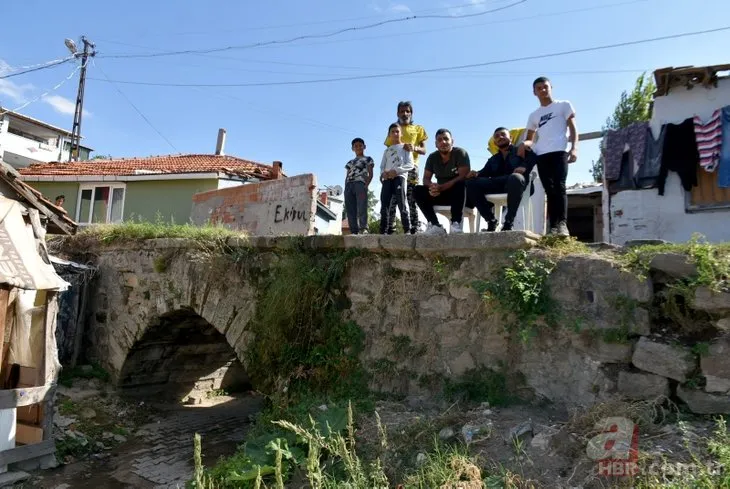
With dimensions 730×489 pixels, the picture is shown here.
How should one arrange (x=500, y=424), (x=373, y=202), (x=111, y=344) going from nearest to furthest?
(x=500, y=424) → (x=111, y=344) → (x=373, y=202)

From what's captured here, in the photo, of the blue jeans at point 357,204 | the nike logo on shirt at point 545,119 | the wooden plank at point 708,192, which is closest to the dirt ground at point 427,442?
the blue jeans at point 357,204

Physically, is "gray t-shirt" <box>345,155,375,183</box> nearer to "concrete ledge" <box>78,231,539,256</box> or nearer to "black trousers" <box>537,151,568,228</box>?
"concrete ledge" <box>78,231,539,256</box>

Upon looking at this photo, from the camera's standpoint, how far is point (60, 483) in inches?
227

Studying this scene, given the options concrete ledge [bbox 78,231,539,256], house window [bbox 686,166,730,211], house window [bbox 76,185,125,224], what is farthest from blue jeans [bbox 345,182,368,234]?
house window [bbox 76,185,125,224]

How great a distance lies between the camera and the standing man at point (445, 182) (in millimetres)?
5199

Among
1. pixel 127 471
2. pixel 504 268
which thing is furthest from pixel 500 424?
pixel 127 471

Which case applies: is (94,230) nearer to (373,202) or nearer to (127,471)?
(127,471)

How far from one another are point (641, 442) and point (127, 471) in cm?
584

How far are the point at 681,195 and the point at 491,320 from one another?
4.68 metres

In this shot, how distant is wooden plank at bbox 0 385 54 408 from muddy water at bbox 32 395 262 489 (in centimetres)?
90

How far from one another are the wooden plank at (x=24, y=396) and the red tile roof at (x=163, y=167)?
9.03m

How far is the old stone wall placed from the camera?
132 inches

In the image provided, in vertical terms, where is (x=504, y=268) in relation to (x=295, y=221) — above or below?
below

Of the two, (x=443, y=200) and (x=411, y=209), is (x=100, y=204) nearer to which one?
(x=411, y=209)
